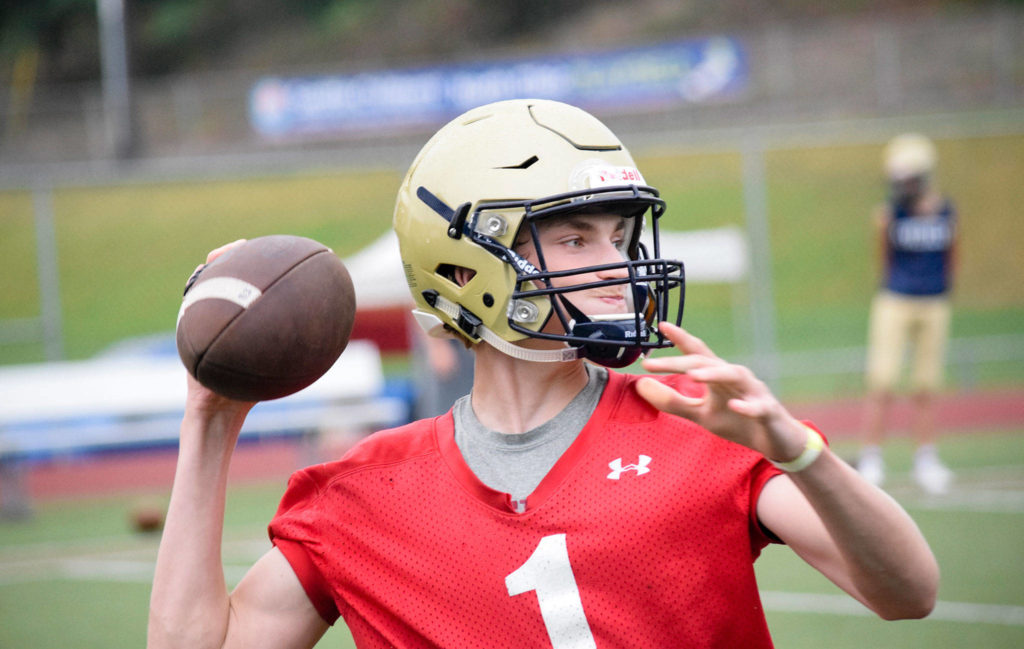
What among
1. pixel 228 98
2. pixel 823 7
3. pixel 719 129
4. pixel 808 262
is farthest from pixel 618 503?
pixel 823 7

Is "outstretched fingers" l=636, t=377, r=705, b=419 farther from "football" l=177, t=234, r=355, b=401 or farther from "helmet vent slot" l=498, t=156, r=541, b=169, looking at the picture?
"football" l=177, t=234, r=355, b=401

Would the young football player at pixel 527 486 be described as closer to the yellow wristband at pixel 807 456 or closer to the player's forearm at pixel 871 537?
the player's forearm at pixel 871 537

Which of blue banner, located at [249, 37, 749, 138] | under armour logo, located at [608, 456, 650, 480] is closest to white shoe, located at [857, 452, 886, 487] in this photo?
under armour logo, located at [608, 456, 650, 480]

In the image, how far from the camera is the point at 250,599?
2.14 metres

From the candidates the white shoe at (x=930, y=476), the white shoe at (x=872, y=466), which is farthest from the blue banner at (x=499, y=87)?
the white shoe at (x=930, y=476)

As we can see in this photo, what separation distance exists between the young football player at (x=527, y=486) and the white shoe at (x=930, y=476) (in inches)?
225

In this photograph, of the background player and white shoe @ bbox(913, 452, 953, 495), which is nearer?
white shoe @ bbox(913, 452, 953, 495)

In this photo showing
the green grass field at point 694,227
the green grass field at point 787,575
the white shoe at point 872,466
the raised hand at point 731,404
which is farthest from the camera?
the green grass field at point 694,227

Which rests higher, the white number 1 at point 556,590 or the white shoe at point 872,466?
the white number 1 at point 556,590

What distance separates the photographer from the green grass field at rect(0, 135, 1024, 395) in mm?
16078

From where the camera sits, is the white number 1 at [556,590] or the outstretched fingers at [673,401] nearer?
the outstretched fingers at [673,401]

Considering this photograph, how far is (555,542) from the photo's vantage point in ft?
6.39

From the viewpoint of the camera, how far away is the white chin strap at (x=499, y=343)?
6.92 feet

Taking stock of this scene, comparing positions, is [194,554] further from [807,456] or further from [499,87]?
[499,87]
